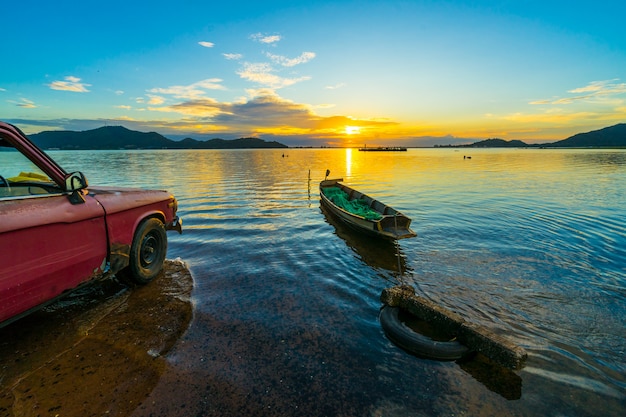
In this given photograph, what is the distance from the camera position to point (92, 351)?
4.39 metres

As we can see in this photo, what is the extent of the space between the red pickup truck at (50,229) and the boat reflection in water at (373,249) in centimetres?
646

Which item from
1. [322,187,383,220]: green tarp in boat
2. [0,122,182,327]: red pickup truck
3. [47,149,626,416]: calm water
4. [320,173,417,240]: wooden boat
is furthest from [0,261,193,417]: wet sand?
[322,187,383,220]: green tarp in boat

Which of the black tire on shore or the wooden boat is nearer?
the black tire on shore

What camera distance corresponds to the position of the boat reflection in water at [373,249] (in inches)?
359

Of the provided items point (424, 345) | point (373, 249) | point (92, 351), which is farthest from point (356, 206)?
point (92, 351)

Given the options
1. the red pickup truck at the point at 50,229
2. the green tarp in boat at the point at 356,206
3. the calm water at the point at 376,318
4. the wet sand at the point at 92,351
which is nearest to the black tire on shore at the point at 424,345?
the calm water at the point at 376,318

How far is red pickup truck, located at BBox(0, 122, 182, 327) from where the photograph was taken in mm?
3564

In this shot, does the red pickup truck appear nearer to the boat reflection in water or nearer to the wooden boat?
the boat reflection in water

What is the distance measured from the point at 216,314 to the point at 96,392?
2.23 m

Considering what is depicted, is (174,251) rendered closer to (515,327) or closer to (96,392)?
(96,392)

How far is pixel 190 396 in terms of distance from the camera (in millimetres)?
3682

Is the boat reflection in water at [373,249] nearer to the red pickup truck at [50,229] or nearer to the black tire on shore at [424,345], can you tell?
the black tire on shore at [424,345]

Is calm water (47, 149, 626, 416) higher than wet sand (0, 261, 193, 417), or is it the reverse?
wet sand (0, 261, 193, 417)

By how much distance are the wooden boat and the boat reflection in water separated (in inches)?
15.4
